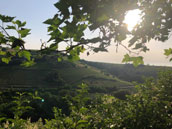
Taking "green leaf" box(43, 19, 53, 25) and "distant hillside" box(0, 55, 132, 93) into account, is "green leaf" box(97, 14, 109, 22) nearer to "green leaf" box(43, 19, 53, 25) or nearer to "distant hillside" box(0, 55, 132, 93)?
"green leaf" box(43, 19, 53, 25)

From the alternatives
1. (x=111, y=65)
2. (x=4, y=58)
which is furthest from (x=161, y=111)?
(x=111, y=65)

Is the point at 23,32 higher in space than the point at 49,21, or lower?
lower

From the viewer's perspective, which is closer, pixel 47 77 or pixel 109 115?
pixel 109 115

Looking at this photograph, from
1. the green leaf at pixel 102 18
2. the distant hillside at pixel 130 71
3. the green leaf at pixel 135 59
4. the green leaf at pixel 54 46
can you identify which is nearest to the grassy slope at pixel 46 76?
the distant hillside at pixel 130 71

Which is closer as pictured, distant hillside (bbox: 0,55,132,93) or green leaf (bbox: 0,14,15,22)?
green leaf (bbox: 0,14,15,22)

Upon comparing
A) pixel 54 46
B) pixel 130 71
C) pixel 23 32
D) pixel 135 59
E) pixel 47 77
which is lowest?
pixel 47 77

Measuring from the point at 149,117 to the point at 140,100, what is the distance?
58 centimetres

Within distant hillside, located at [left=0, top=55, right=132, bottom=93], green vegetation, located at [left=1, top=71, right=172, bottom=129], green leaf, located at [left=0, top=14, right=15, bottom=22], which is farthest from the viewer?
distant hillside, located at [left=0, top=55, right=132, bottom=93]

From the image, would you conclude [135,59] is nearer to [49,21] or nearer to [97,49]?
[97,49]

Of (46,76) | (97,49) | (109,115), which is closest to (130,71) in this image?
(46,76)

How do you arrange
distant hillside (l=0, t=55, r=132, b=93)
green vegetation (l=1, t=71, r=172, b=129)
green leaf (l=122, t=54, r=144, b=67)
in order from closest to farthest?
green leaf (l=122, t=54, r=144, b=67) < green vegetation (l=1, t=71, r=172, b=129) < distant hillside (l=0, t=55, r=132, b=93)

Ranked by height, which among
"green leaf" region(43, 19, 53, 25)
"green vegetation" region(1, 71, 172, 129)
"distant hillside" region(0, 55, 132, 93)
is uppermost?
"green leaf" region(43, 19, 53, 25)

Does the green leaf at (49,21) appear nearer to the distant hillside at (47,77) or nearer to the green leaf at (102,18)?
the green leaf at (102,18)

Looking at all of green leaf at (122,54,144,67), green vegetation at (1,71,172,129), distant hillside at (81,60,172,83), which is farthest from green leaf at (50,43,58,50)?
distant hillside at (81,60,172,83)
